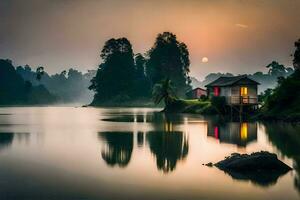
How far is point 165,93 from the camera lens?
108000 millimetres

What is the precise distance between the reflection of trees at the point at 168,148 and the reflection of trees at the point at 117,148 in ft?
6.76

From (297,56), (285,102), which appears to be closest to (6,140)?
(285,102)

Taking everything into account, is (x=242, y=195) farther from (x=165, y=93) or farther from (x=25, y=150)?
(x=165, y=93)

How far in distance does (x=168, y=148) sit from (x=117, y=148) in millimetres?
4314

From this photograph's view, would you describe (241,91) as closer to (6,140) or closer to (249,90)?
(249,90)

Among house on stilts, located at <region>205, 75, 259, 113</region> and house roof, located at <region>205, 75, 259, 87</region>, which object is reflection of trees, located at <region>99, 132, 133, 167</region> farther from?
house roof, located at <region>205, 75, 259, 87</region>

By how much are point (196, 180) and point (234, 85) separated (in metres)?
60.4

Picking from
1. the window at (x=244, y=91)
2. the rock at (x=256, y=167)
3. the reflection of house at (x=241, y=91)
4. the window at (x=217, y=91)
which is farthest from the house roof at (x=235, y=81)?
the rock at (x=256, y=167)

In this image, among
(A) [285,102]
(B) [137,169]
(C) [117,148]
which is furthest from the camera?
(A) [285,102]

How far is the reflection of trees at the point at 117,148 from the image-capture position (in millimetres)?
29047

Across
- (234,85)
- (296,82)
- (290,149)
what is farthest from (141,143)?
(234,85)

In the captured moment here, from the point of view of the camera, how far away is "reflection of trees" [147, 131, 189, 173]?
2798 centimetres

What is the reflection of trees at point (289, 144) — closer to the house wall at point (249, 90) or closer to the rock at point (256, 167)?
the rock at point (256, 167)

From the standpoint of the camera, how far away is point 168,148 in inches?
1406
